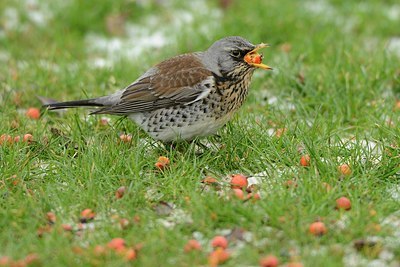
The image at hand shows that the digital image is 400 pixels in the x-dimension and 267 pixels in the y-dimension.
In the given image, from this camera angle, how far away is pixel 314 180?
16.8 feet

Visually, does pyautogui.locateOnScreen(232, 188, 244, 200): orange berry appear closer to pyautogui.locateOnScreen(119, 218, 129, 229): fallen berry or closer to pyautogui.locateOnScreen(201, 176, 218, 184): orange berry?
pyautogui.locateOnScreen(201, 176, 218, 184): orange berry

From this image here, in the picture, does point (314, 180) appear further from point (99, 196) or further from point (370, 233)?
point (99, 196)

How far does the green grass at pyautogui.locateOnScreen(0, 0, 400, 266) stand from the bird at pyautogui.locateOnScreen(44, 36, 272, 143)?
0.19 m

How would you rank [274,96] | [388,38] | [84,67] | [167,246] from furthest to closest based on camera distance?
[388,38] → [84,67] → [274,96] → [167,246]

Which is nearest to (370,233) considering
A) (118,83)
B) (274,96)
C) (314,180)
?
(314,180)

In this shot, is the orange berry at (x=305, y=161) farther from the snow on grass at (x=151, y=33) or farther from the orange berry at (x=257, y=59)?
the snow on grass at (x=151, y=33)

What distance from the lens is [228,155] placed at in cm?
575

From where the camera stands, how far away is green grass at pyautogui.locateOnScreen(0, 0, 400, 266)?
452cm

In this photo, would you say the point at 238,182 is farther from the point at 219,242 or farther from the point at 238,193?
the point at 219,242

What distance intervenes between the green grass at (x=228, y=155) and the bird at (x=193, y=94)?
0.19 meters

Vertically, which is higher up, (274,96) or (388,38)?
(388,38)

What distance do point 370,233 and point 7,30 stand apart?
240 inches

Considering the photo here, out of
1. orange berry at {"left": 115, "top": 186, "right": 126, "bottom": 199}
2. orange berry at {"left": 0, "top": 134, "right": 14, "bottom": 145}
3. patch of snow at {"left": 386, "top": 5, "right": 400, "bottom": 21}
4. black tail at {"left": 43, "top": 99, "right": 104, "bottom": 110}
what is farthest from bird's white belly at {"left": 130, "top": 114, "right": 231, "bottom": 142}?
patch of snow at {"left": 386, "top": 5, "right": 400, "bottom": 21}

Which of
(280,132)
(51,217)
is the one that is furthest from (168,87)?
(51,217)
